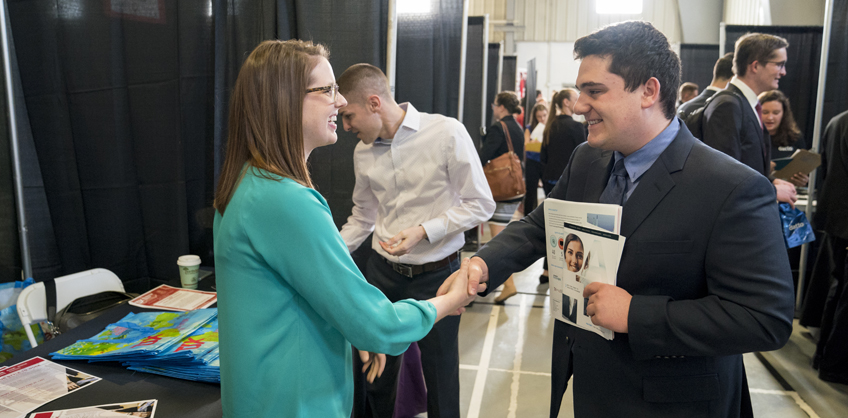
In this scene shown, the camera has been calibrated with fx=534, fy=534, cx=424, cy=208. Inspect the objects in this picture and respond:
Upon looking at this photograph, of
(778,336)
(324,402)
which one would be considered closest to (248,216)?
(324,402)

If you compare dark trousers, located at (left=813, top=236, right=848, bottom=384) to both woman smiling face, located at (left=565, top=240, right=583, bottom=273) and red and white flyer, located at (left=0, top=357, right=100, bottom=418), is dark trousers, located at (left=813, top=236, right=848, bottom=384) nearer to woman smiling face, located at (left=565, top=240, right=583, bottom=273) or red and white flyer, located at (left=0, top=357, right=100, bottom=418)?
woman smiling face, located at (left=565, top=240, right=583, bottom=273)

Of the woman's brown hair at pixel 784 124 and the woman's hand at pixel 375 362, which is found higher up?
the woman's brown hair at pixel 784 124

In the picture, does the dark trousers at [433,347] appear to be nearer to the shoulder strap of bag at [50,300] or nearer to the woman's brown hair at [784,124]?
the shoulder strap of bag at [50,300]

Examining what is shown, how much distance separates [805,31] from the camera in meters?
4.99

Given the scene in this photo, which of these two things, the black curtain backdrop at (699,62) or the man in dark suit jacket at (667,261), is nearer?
the man in dark suit jacket at (667,261)

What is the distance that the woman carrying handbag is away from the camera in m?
4.43

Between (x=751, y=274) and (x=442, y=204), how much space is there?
135cm

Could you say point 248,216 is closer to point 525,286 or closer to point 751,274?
point 751,274

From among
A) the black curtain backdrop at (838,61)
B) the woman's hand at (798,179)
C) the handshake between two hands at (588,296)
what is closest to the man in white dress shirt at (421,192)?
the handshake between two hands at (588,296)

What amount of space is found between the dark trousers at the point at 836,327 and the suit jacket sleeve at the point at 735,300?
2.55 metres

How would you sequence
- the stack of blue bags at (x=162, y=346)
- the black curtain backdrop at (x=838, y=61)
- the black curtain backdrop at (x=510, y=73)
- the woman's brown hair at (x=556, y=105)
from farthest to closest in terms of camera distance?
the black curtain backdrop at (x=510, y=73), the woman's brown hair at (x=556, y=105), the black curtain backdrop at (x=838, y=61), the stack of blue bags at (x=162, y=346)

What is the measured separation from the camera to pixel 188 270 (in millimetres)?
2201

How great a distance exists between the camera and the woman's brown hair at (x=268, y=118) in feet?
3.55

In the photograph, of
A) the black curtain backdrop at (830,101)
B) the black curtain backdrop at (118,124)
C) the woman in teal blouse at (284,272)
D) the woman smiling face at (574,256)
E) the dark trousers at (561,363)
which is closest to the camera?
the woman in teal blouse at (284,272)
